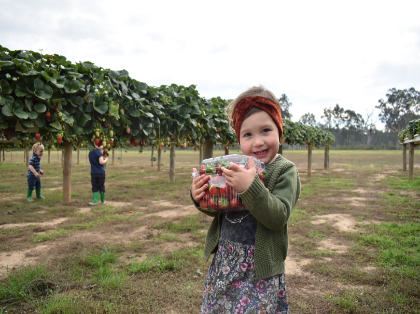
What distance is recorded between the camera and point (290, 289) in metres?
3.00

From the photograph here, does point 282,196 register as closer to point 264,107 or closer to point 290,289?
point 264,107

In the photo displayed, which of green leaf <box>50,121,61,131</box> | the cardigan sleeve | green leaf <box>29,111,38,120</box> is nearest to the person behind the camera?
the cardigan sleeve

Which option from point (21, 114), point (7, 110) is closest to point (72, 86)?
point (21, 114)

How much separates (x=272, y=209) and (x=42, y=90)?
4.13 metres

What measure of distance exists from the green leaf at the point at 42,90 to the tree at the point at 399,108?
226 ft

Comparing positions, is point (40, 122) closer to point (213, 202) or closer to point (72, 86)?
point (72, 86)

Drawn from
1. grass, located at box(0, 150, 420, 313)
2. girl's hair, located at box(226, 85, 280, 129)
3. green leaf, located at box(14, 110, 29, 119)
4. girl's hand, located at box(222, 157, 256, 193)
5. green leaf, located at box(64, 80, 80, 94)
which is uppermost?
green leaf, located at box(64, 80, 80, 94)

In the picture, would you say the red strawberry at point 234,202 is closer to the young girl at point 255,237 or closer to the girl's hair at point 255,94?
the young girl at point 255,237

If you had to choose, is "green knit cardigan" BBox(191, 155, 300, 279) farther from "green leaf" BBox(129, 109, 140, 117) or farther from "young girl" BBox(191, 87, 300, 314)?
"green leaf" BBox(129, 109, 140, 117)

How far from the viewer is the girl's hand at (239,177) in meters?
1.18

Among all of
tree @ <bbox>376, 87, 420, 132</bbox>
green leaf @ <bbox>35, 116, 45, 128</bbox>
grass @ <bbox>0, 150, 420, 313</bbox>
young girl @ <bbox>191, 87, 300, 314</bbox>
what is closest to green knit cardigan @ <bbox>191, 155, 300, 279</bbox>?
young girl @ <bbox>191, 87, 300, 314</bbox>

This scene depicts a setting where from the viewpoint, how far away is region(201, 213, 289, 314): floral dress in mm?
1356

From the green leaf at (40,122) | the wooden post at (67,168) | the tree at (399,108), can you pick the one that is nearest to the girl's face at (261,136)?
the green leaf at (40,122)

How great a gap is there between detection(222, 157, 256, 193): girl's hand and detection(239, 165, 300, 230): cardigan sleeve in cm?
2
